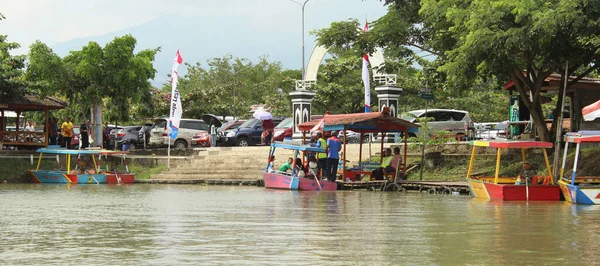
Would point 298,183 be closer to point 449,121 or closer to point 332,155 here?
point 332,155

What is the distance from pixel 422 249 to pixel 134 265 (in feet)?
11.7

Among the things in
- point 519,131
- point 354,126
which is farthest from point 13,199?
point 519,131

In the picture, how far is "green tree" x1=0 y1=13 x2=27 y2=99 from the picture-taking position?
100 ft

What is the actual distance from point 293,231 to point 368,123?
40.8 feet

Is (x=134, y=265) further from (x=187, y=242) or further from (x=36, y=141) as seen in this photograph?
(x=36, y=141)

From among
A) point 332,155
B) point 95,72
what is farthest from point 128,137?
point 332,155

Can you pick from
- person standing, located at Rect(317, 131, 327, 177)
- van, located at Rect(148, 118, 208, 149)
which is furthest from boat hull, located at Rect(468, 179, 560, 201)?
van, located at Rect(148, 118, 208, 149)

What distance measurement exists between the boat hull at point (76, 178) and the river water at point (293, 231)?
822 centimetres

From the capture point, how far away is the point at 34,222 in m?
14.3

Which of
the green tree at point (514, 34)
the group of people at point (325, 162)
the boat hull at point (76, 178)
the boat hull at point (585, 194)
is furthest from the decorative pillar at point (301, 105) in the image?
the boat hull at point (585, 194)

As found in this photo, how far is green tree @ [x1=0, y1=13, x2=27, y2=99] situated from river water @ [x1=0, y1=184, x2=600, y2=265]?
427 inches

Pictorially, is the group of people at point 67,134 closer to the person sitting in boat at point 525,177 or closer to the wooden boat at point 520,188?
the wooden boat at point 520,188

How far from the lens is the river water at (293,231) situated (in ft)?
33.4

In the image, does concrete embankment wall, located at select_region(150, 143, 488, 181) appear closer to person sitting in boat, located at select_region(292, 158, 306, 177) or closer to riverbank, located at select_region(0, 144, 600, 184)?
riverbank, located at select_region(0, 144, 600, 184)
